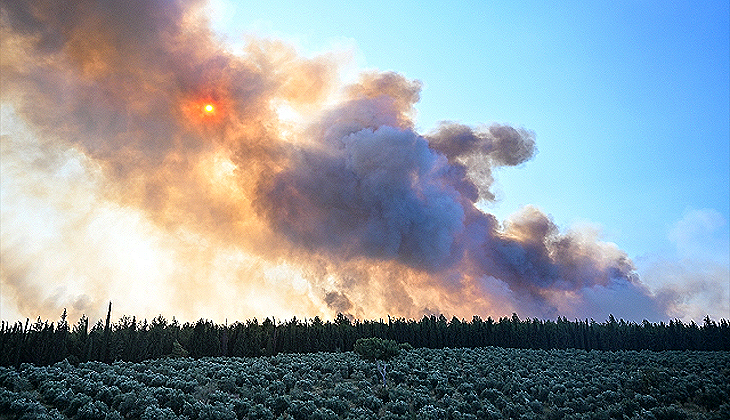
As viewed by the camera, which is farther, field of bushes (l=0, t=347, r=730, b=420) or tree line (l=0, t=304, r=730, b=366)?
tree line (l=0, t=304, r=730, b=366)

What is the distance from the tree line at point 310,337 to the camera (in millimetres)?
64312

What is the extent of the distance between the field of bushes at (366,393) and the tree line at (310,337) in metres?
15.9

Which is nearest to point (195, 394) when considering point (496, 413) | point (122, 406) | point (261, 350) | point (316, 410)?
point (122, 406)

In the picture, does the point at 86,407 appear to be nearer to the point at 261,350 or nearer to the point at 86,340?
the point at 86,340

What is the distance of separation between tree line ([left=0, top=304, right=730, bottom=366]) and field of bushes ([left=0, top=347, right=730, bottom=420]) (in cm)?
1594

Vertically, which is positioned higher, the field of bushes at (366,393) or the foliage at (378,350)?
the foliage at (378,350)

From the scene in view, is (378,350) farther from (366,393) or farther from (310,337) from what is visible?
(310,337)

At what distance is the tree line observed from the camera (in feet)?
211

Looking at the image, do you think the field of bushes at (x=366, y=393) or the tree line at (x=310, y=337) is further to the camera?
the tree line at (x=310, y=337)

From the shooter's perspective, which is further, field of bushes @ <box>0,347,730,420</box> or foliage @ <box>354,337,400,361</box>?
foliage @ <box>354,337,400,361</box>

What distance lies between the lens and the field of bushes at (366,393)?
33.4 meters

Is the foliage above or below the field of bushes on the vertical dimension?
above

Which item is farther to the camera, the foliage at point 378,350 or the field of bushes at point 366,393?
the foliage at point 378,350

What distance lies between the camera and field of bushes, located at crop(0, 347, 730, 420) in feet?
110
